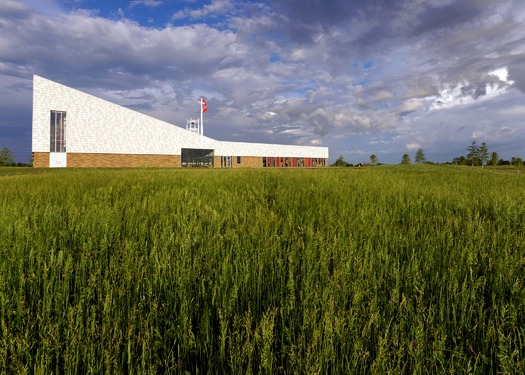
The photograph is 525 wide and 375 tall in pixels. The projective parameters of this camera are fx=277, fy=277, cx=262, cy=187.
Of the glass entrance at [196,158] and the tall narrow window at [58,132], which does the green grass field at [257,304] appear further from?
the glass entrance at [196,158]

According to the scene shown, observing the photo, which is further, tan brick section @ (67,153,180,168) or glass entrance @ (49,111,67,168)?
tan brick section @ (67,153,180,168)

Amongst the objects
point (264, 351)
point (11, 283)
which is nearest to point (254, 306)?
point (264, 351)

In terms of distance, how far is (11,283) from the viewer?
1.94 metres

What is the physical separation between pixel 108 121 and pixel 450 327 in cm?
4688

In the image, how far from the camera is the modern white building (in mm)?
36175

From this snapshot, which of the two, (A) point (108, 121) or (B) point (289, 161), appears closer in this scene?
(A) point (108, 121)

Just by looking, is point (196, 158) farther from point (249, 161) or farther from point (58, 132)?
point (58, 132)

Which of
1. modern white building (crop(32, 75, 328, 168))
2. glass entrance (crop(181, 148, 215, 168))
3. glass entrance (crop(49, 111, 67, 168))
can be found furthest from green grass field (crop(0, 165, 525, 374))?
glass entrance (crop(181, 148, 215, 168))

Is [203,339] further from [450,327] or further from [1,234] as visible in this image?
[1,234]

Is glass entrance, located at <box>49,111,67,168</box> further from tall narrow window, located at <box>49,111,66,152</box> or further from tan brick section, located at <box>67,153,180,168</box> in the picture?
tan brick section, located at <box>67,153,180,168</box>

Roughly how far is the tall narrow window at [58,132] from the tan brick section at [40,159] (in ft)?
3.57

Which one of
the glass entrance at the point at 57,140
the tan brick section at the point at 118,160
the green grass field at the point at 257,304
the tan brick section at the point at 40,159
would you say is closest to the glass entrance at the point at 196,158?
the tan brick section at the point at 118,160

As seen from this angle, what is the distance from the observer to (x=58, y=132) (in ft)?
122

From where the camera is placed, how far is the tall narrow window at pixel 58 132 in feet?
121
